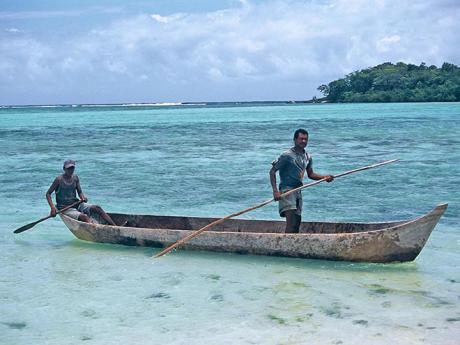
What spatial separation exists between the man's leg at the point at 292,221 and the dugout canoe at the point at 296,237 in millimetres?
204

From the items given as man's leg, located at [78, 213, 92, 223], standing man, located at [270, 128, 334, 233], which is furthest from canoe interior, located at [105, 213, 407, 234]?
Result: standing man, located at [270, 128, 334, 233]

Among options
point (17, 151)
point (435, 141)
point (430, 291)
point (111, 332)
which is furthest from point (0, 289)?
point (435, 141)

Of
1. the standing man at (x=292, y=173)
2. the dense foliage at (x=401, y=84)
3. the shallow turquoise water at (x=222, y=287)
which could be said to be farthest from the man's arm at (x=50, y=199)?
the dense foliage at (x=401, y=84)

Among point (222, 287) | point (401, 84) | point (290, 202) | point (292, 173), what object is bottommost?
point (222, 287)

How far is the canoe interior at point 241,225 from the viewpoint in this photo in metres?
9.26

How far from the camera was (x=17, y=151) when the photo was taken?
30.8 m

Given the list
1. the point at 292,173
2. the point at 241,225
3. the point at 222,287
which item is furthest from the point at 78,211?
the point at 292,173

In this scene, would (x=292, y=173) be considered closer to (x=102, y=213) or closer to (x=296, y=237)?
(x=296, y=237)

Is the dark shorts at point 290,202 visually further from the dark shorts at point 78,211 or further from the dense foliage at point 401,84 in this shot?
the dense foliage at point 401,84

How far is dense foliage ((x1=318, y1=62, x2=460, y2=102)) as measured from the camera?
106125mm

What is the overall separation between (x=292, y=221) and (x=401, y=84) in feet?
357

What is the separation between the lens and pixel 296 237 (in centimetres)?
845

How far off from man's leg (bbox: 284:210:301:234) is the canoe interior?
0.75 meters

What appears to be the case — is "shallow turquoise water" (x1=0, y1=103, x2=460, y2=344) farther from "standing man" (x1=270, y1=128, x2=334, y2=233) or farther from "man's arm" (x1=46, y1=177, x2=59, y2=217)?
"standing man" (x1=270, y1=128, x2=334, y2=233)
